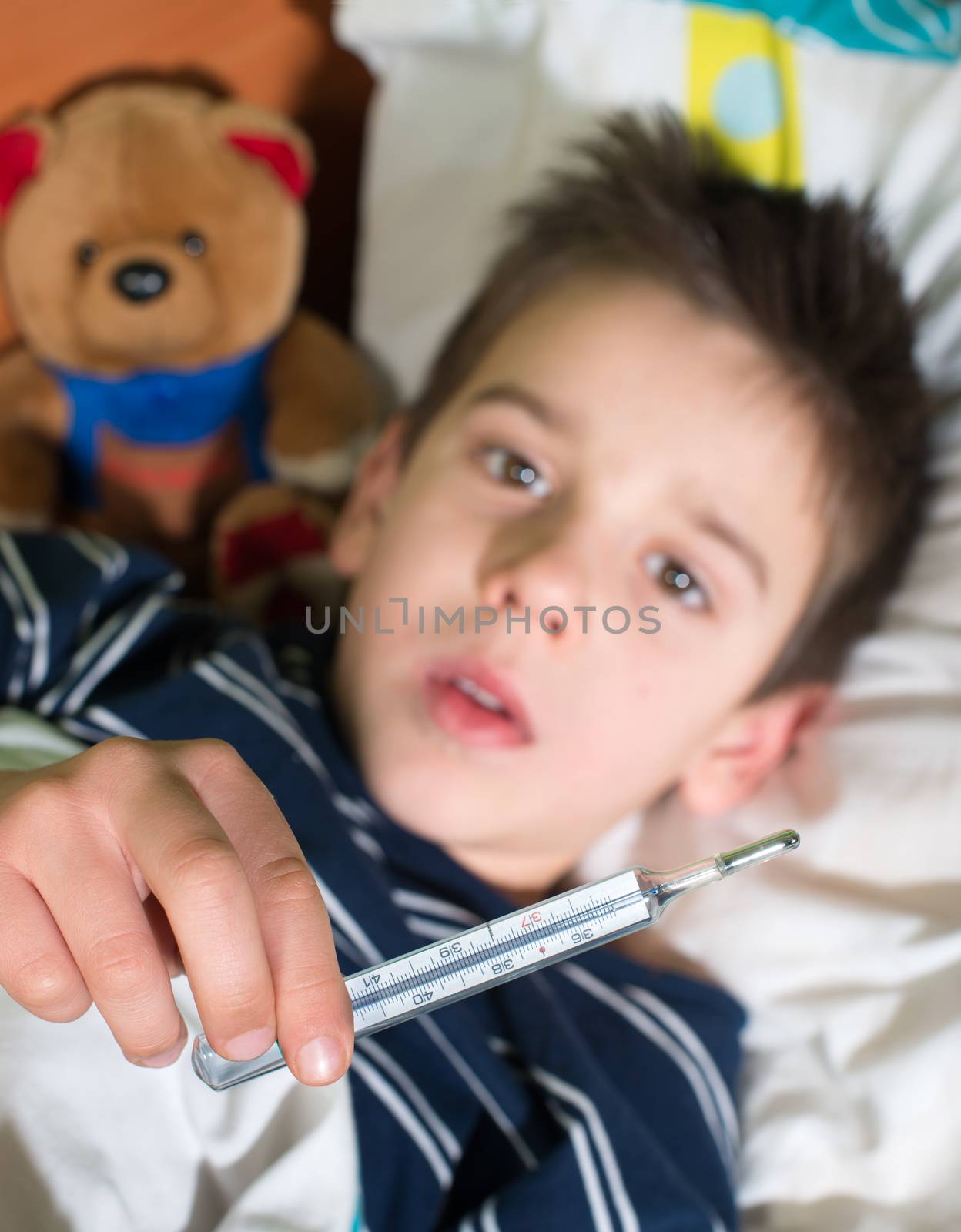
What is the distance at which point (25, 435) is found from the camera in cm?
89

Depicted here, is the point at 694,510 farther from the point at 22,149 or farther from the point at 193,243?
the point at 22,149

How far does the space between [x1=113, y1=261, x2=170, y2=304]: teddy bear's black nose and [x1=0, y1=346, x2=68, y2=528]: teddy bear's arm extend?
122 mm

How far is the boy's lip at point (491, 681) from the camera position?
2.23 feet

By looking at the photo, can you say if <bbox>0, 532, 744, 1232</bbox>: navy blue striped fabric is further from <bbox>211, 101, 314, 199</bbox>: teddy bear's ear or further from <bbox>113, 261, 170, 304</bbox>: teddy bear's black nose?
<bbox>211, 101, 314, 199</bbox>: teddy bear's ear

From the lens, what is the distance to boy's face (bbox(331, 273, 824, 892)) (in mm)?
686

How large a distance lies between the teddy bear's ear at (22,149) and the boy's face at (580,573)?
36cm

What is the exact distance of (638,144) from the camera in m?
0.87

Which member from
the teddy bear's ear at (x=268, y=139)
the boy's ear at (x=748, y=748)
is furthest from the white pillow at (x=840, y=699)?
the teddy bear's ear at (x=268, y=139)

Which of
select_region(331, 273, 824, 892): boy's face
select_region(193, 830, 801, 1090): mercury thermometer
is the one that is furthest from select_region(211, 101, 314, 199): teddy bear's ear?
select_region(193, 830, 801, 1090): mercury thermometer

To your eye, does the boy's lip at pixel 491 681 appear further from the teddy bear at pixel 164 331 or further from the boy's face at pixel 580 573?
the teddy bear at pixel 164 331

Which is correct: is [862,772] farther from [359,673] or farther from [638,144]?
[638,144]

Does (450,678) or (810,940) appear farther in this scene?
(810,940)

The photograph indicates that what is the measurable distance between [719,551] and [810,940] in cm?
31

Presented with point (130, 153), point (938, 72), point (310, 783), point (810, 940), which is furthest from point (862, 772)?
point (130, 153)
